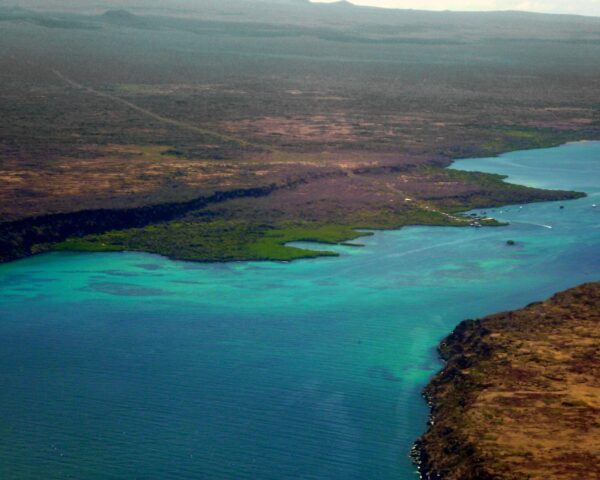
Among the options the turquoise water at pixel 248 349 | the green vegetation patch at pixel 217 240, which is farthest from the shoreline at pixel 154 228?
the turquoise water at pixel 248 349

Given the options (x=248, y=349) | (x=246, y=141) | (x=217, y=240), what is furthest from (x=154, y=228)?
(x=246, y=141)

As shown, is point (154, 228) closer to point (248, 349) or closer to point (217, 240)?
point (217, 240)

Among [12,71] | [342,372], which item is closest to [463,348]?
[342,372]

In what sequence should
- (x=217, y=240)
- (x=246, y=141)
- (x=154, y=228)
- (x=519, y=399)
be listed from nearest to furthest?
1. (x=519, y=399)
2. (x=217, y=240)
3. (x=154, y=228)
4. (x=246, y=141)

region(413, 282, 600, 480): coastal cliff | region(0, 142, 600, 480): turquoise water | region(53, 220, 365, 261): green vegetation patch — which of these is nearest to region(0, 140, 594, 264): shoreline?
region(53, 220, 365, 261): green vegetation patch

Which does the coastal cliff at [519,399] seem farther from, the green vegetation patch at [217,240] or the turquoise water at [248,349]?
the green vegetation patch at [217,240]

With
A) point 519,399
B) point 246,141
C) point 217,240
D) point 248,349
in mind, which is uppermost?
point 246,141
